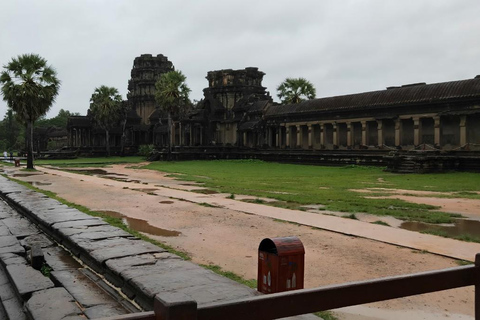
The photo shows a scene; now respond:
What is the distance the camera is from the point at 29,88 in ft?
105

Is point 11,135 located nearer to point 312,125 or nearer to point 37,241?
Answer: point 312,125

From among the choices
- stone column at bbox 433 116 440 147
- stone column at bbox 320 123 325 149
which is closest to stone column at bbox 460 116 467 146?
stone column at bbox 433 116 440 147

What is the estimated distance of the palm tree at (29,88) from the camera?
32094 millimetres

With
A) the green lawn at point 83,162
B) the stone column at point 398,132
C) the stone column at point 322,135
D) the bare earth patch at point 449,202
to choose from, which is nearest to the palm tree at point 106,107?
the green lawn at point 83,162

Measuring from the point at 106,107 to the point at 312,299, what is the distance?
220 feet

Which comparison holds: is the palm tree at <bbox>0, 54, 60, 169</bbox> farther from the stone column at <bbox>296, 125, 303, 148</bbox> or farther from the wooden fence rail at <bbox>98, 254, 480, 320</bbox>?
the wooden fence rail at <bbox>98, 254, 480, 320</bbox>

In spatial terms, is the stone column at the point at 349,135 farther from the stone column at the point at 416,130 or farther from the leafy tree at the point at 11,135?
the leafy tree at the point at 11,135

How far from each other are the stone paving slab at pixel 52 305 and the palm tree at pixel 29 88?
30760 millimetres

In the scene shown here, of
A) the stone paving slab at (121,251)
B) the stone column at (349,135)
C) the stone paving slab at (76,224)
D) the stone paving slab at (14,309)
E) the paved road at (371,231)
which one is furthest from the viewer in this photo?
the stone column at (349,135)

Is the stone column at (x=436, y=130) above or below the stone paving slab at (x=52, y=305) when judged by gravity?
above

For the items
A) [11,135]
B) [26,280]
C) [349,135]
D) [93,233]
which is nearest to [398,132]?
[349,135]

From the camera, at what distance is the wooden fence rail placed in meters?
2.01

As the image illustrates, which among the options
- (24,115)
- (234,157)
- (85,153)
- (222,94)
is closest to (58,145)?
(85,153)

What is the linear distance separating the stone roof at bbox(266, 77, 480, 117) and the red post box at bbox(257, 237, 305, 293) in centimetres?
3237
